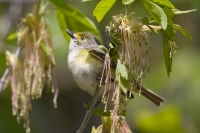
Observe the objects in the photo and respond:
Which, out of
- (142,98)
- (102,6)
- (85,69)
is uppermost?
(102,6)

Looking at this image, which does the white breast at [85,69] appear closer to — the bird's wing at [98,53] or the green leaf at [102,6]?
the bird's wing at [98,53]

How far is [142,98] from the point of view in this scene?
5.46 meters

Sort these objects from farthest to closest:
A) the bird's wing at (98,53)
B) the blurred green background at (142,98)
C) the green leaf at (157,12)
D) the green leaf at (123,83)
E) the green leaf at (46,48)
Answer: the blurred green background at (142,98)
the green leaf at (46,48)
the bird's wing at (98,53)
the green leaf at (123,83)
the green leaf at (157,12)

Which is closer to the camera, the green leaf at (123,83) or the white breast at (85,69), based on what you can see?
the green leaf at (123,83)

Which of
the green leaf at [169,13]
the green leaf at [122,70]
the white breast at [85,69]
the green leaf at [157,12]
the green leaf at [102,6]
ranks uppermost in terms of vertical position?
the green leaf at [102,6]

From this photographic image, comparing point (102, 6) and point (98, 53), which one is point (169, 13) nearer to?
point (102, 6)

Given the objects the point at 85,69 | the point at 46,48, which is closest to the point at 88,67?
the point at 85,69

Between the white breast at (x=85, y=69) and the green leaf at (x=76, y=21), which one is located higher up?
the green leaf at (x=76, y=21)

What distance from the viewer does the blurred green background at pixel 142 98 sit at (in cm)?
428

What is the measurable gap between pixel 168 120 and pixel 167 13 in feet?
7.13

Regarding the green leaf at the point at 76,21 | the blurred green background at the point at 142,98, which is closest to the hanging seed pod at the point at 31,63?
the green leaf at the point at 76,21

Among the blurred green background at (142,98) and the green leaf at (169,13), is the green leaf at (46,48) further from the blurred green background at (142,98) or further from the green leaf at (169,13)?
the green leaf at (169,13)

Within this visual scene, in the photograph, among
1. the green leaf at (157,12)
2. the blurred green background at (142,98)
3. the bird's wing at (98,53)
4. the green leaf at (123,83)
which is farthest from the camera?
the blurred green background at (142,98)

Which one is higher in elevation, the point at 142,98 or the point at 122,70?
the point at 122,70
